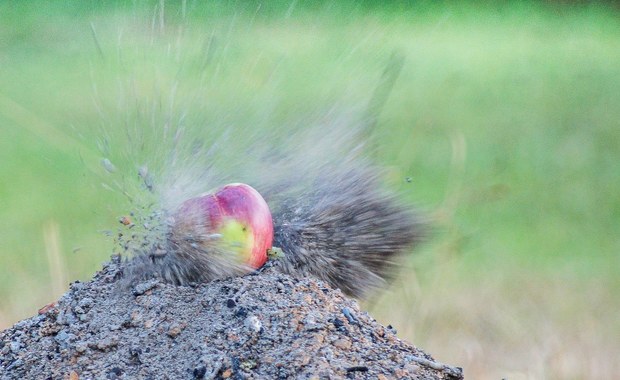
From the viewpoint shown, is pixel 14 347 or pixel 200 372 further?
pixel 14 347

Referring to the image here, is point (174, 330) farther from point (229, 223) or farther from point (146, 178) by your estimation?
point (146, 178)

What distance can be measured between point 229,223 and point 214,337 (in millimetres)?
398

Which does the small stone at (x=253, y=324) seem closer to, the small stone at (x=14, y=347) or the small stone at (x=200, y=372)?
the small stone at (x=200, y=372)

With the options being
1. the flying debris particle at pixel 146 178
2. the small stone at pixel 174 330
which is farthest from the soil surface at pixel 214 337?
the flying debris particle at pixel 146 178

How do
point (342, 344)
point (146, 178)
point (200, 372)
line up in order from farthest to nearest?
point (146, 178)
point (342, 344)
point (200, 372)

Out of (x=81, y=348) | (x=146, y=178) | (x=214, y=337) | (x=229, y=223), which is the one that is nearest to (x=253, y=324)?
(x=214, y=337)

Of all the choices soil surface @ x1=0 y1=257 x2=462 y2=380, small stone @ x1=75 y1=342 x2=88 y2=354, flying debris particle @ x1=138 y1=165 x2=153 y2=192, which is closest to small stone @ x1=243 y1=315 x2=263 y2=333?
soil surface @ x1=0 y1=257 x2=462 y2=380

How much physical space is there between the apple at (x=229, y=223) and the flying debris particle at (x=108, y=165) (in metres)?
0.26

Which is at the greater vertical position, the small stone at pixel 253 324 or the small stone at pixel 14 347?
the small stone at pixel 253 324

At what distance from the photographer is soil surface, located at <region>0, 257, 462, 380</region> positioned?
2.46m

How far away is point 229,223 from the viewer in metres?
2.81

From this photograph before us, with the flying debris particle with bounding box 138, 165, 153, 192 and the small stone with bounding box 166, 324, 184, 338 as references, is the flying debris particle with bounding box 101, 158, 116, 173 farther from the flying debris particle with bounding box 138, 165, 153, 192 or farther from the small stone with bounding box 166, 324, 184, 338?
the small stone with bounding box 166, 324, 184, 338

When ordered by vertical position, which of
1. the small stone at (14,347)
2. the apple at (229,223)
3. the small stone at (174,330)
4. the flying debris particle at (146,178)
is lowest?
the small stone at (14,347)

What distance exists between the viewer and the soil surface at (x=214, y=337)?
2457mm
